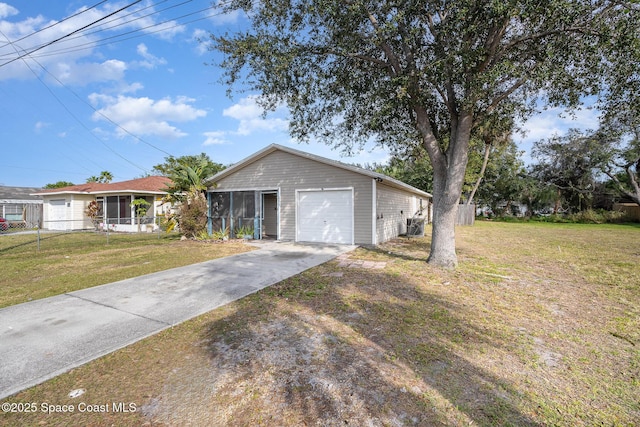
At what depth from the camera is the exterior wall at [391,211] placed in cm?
1144

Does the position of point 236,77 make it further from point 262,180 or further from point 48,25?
point 48,25

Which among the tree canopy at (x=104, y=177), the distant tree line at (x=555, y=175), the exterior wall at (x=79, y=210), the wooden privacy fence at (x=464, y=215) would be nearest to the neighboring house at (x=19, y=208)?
the exterior wall at (x=79, y=210)

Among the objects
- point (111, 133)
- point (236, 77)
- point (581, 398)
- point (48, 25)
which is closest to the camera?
point (581, 398)

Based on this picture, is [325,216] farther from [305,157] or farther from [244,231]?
[244,231]

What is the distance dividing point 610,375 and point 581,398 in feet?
2.29

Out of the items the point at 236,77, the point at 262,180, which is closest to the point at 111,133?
the point at 262,180

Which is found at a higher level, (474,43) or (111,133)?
(111,133)

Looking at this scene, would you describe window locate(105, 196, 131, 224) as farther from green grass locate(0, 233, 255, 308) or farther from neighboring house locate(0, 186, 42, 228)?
green grass locate(0, 233, 255, 308)

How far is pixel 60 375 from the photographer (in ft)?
9.04

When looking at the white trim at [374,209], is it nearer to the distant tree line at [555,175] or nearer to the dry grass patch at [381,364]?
the dry grass patch at [381,364]

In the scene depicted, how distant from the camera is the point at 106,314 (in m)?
4.21

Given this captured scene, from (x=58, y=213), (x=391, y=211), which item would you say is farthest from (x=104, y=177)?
(x=391, y=211)

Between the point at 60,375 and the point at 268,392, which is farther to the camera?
the point at 60,375

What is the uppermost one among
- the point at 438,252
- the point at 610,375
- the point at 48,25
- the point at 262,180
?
the point at 48,25
